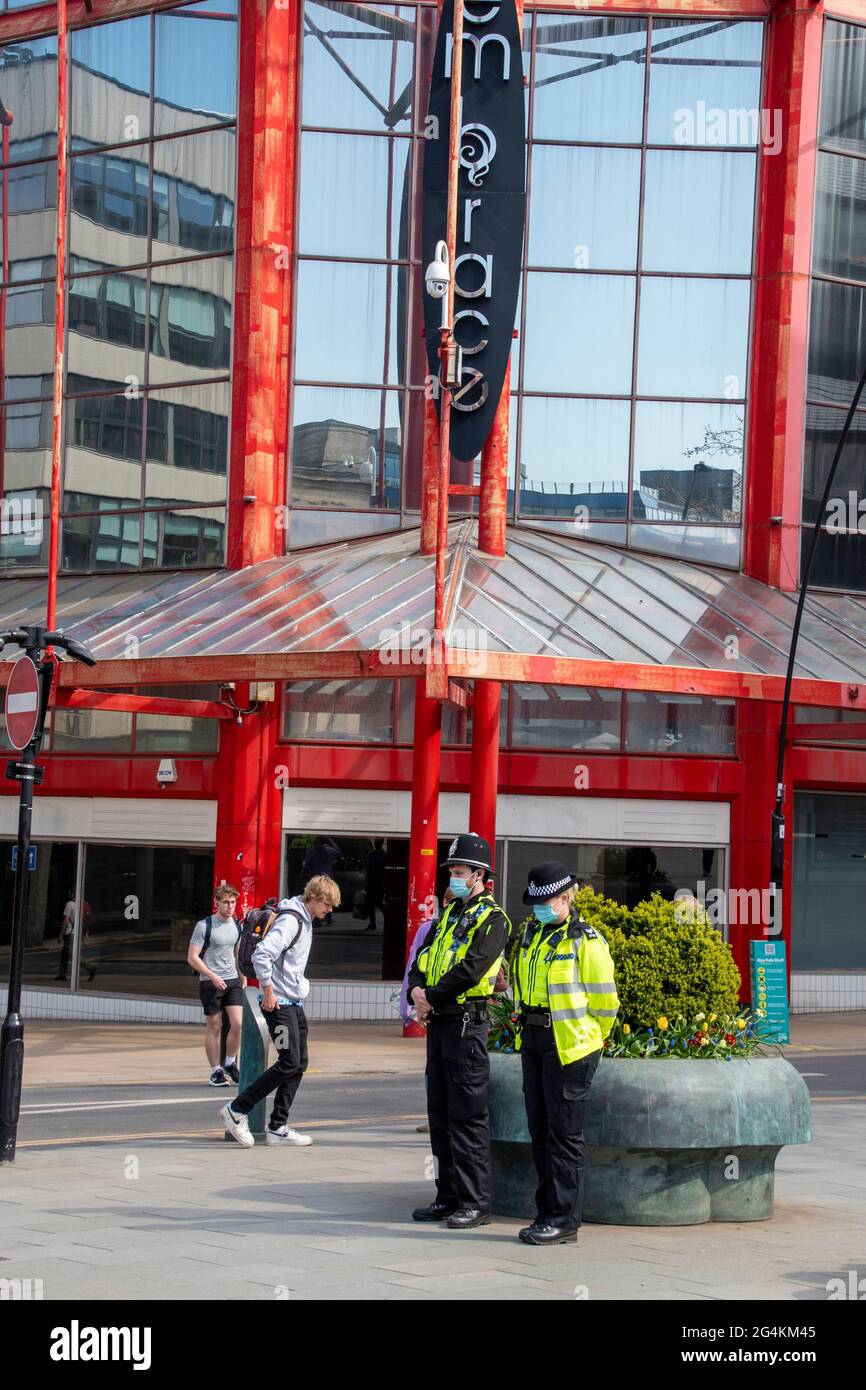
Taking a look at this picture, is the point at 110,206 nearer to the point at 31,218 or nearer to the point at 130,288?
the point at 130,288

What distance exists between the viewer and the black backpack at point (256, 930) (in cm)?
1299

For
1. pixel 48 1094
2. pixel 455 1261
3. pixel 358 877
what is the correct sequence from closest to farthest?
pixel 455 1261, pixel 48 1094, pixel 358 877

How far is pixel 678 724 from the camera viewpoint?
27219 mm

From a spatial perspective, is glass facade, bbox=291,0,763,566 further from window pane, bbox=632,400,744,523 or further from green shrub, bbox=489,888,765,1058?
green shrub, bbox=489,888,765,1058

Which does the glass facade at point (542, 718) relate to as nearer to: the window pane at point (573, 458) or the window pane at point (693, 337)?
the window pane at point (573, 458)

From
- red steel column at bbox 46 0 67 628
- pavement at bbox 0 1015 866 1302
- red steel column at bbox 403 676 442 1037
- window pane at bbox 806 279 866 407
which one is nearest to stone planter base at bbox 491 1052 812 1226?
pavement at bbox 0 1015 866 1302

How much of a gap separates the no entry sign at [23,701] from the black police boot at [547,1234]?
5645 millimetres

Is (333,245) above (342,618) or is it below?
above

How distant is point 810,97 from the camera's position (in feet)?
90.9

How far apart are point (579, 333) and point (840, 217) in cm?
441

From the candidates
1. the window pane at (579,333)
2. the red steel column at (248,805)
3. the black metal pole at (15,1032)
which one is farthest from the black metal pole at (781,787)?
the black metal pole at (15,1032)
